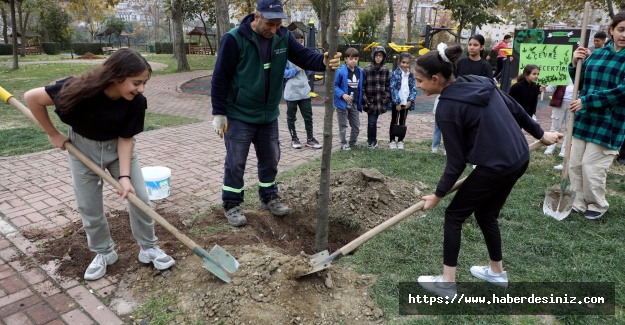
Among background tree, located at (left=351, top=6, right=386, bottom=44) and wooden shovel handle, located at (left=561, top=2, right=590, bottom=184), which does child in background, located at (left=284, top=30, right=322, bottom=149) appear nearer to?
wooden shovel handle, located at (left=561, top=2, right=590, bottom=184)

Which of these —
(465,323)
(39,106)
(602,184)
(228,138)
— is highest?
(39,106)

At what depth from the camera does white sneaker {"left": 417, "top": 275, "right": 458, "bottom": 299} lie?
279cm

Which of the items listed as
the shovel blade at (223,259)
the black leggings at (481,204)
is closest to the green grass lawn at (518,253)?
the black leggings at (481,204)

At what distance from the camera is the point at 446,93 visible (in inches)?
95.0

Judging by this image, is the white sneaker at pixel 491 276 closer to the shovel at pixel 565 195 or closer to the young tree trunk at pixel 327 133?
the young tree trunk at pixel 327 133

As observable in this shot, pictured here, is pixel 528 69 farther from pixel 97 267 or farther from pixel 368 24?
pixel 368 24

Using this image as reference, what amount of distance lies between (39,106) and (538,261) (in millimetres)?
3725

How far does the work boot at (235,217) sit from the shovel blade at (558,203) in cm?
297

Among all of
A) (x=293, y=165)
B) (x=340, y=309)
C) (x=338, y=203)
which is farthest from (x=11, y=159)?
(x=340, y=309)

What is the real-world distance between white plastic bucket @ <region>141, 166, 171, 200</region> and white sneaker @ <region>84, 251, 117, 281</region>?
1.30 metres

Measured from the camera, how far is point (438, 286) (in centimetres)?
284

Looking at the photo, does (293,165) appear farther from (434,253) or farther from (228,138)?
(434,253)

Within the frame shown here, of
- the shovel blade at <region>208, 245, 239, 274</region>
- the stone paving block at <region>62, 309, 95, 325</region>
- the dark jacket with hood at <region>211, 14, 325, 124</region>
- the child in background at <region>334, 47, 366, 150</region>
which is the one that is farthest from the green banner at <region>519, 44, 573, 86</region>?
the stone paving block at <region>62, 309, 95, 325</region>

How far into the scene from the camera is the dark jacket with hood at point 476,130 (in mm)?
2344
